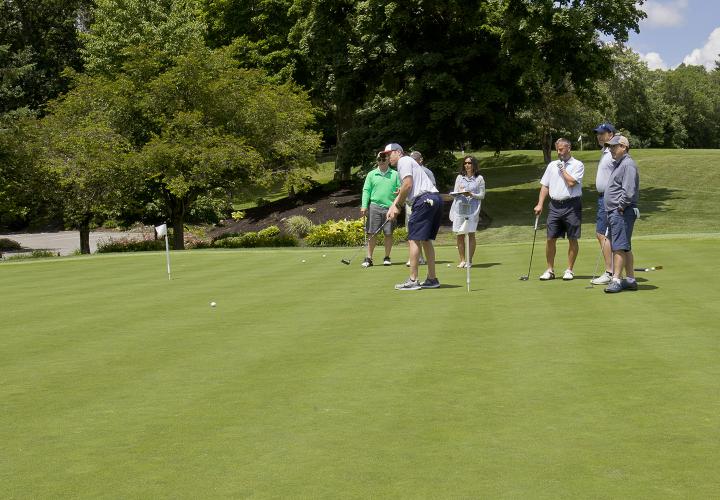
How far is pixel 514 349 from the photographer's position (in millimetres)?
8938

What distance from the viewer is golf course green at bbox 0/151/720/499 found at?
17.6ft

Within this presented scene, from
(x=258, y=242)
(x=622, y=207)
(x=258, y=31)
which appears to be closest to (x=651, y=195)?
(x=258, y=242)

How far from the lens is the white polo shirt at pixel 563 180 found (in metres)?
14.6

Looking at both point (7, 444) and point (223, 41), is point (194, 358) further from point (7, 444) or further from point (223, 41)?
point (223, 41)

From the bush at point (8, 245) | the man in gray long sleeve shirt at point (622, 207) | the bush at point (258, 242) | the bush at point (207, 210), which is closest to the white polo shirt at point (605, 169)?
the man in gray long sleeve shirt at point (622, 207)

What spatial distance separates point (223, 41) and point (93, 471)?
58.2 m

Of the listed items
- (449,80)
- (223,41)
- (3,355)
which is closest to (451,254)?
(3,355)

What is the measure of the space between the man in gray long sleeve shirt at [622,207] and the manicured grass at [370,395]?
480 millimetres

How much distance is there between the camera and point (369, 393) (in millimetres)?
7301

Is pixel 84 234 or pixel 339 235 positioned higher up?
pixel 339 235

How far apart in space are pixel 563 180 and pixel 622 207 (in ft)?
5.82

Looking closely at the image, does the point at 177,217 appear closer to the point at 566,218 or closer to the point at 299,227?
the point at 299,227

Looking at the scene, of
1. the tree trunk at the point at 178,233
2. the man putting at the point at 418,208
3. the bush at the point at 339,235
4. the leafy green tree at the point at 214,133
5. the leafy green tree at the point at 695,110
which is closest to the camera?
the man putting at the point at 418,208

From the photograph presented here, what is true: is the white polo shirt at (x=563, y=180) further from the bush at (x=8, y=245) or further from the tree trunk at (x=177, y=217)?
the bush at (x=8, y=245)
